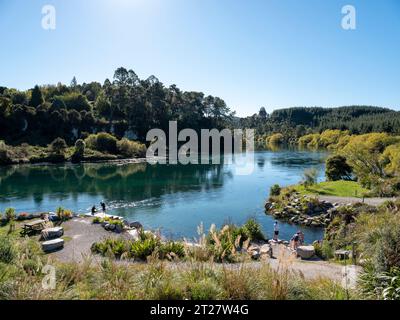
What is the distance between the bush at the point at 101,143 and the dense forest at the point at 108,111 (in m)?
7.35

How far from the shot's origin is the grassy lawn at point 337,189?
29.7 meters

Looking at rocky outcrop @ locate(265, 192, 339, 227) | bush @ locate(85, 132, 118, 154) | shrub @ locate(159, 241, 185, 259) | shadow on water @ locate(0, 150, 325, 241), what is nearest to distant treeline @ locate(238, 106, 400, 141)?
shadow on water @ locate(0, 150, 325, 241)

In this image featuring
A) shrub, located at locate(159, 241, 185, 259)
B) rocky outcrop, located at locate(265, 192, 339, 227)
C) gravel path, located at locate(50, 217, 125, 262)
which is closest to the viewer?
shrub, located at locate(159, 241, 185, 259)

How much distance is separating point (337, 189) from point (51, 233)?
24.3m

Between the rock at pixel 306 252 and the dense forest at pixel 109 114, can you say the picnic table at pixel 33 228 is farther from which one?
the dense forest at pixel 109 114

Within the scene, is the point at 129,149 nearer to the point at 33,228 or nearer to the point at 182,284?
the point at 33,228

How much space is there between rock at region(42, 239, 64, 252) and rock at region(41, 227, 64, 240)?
1.55 metres

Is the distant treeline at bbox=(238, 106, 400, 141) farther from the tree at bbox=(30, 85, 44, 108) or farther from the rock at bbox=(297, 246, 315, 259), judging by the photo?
the rock at bbox=(297, 246, 315, 259)

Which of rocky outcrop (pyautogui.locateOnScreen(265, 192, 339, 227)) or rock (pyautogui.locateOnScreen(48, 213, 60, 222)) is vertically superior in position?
rock (pyautogui.locateOnScreen(48, 213, 60, 222))

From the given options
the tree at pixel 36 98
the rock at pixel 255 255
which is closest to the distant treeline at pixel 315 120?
the tree at pixel 36 98

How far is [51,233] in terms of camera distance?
16859 mm

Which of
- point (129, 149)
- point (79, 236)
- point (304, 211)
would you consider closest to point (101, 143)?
point (129, 149)

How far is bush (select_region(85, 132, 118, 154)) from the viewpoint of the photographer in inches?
2865
